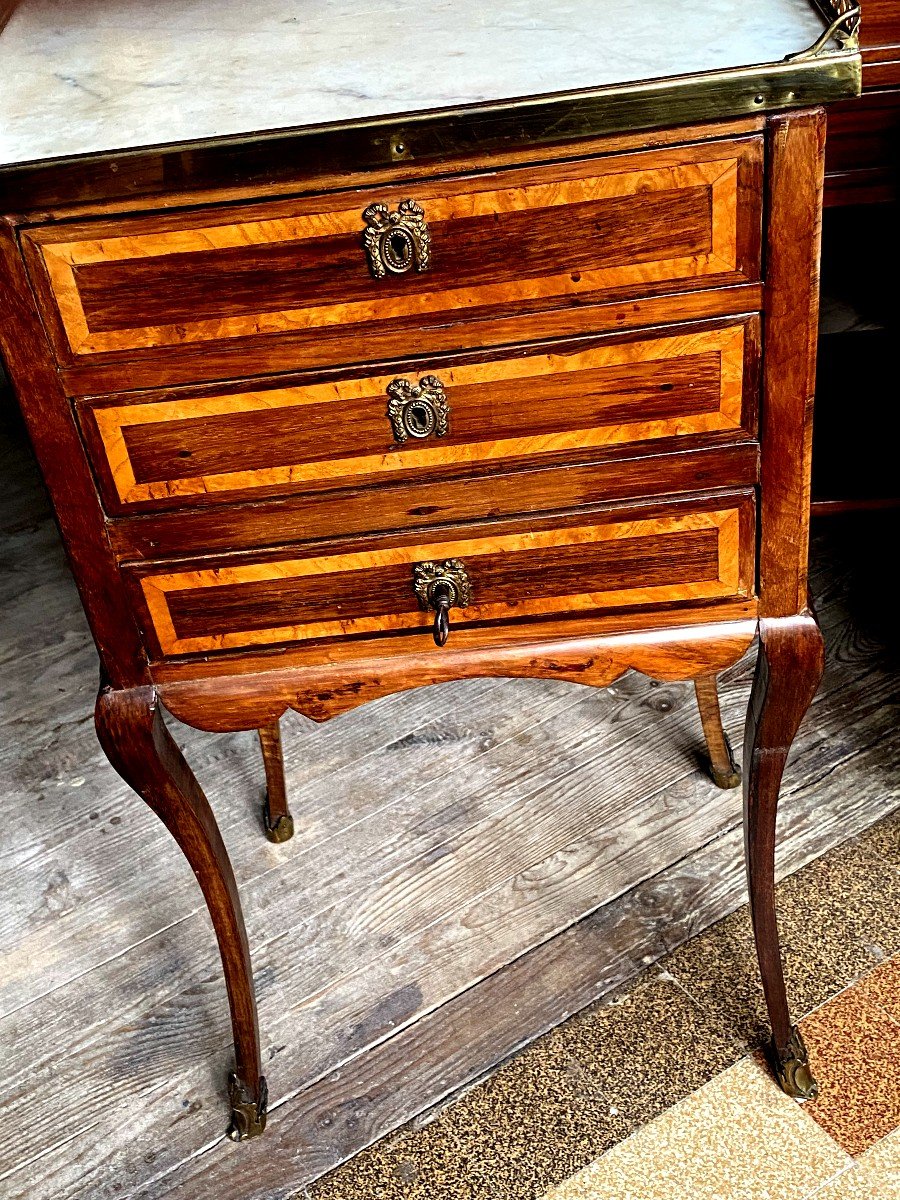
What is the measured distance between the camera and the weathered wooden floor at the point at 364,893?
1.20 metres

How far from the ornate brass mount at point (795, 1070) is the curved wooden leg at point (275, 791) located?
0.60 meters

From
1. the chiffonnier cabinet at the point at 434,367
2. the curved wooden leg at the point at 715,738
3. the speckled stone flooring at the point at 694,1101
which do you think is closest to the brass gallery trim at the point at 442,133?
the chiffonnier cabinet at the point at 434,367

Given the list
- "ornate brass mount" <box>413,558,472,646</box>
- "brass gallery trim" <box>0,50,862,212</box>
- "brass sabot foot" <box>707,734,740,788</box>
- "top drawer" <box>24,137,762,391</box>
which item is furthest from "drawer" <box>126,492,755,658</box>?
"brass sabot foot" <box>707,734,740,788</box>

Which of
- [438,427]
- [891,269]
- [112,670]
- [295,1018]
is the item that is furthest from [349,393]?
[891,269]

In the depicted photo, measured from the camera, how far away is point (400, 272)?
777 mm

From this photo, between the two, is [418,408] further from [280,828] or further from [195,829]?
[280,828]

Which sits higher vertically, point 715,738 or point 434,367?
point 434,367

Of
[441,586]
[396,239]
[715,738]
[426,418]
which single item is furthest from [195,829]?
[715,738]

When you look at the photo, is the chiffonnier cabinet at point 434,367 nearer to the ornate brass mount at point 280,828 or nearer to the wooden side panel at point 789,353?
the wooden side panel at point 789,353

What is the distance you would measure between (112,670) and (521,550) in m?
0.31

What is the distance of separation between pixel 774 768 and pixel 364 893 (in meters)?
0.57

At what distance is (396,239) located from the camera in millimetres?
764

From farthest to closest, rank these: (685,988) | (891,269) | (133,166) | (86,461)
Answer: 1. (891,269)
2. (685,988)
3. (86,461)
4. (133,166)

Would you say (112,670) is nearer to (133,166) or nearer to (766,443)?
(133,166)
